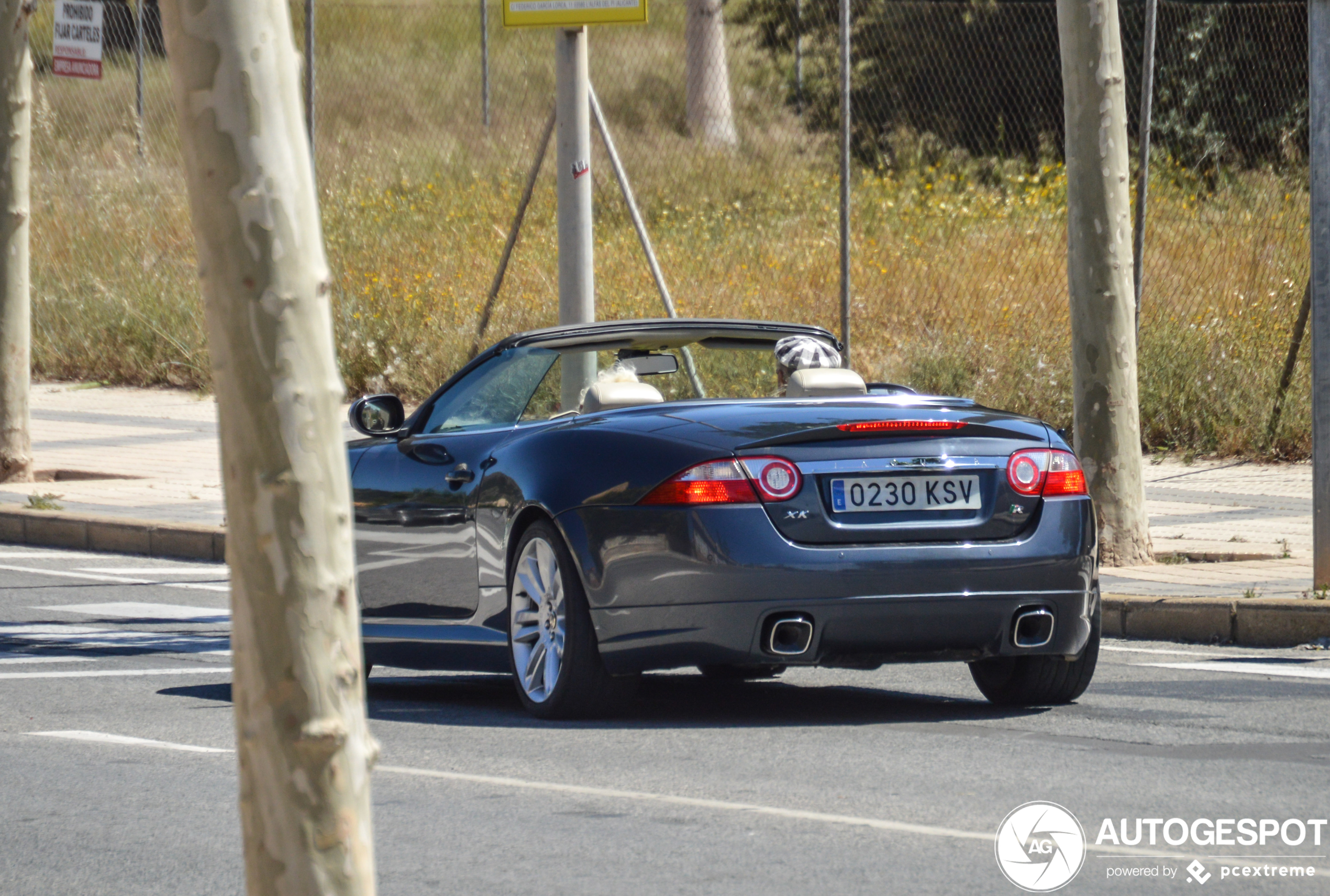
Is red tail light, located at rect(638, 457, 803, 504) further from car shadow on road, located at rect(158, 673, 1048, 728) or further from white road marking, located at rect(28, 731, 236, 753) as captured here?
white road marking, located at rect(28, 731, 236, 753)

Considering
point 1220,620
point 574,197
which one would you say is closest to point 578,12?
point 574,197

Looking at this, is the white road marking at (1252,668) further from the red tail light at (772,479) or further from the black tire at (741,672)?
the red tail light at (772,479)

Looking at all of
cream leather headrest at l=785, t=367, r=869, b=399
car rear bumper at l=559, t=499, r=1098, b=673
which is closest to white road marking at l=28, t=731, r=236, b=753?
car rear bumper at l=559, t=499, r=1098, b=673

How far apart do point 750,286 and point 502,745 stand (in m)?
11.7

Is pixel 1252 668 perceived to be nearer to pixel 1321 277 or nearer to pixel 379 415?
pixel 1321 277

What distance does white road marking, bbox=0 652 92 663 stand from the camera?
831 centimetres

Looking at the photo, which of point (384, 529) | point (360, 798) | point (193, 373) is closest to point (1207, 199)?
point (193, 373)

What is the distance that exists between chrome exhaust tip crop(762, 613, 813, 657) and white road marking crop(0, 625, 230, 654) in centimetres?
321

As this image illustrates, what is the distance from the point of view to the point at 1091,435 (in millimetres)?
10031

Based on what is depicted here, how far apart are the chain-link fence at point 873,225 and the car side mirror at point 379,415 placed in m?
8.06

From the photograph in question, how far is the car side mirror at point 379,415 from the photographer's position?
7.54m

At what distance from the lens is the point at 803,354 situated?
25.1 ft

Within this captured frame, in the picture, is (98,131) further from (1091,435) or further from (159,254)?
(1091,435)

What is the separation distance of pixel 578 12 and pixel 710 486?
529cm
